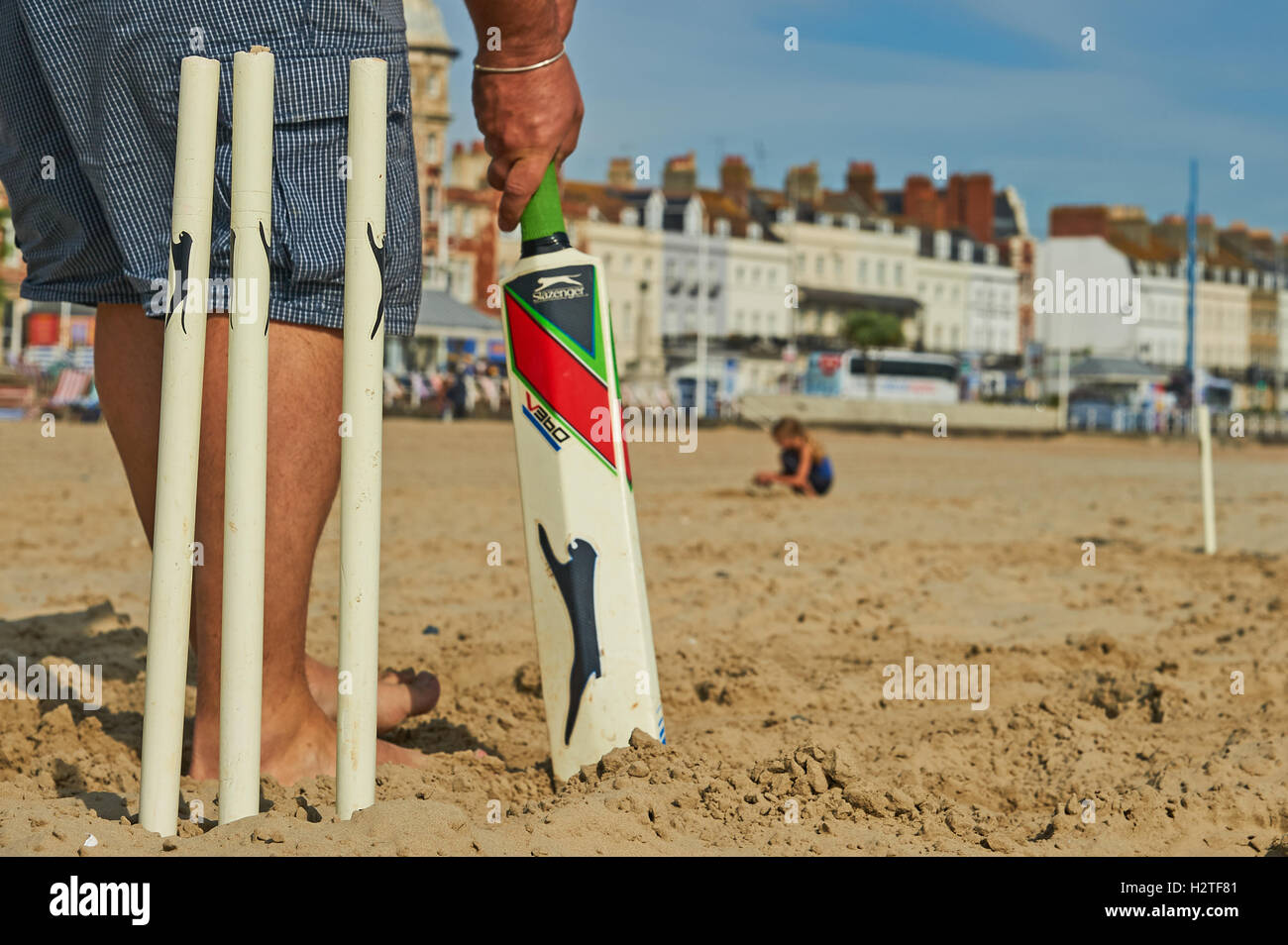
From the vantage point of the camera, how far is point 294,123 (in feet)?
7.11

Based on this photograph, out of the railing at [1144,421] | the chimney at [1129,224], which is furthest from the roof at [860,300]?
the railing at [1144,421]

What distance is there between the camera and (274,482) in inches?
86.7

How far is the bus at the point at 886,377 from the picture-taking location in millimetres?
53594

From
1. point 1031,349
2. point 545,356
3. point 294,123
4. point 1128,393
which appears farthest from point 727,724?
point 1031,349

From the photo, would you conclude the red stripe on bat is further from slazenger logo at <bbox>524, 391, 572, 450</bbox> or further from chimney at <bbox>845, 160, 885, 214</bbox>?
chimney at <bbox>845, 160, 885, 214</bbox>

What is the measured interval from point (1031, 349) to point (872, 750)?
281 feet

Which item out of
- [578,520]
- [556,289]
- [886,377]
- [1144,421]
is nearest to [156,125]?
[556,289]

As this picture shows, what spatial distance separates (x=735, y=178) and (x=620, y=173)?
25.0 ft

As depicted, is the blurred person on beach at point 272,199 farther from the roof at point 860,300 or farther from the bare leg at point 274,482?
the roof at point 860,300

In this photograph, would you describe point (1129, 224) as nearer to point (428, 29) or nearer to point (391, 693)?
point (428, 29)

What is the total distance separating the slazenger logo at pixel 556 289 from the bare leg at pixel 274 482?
0.35 m

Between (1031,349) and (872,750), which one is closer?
(872,750)
